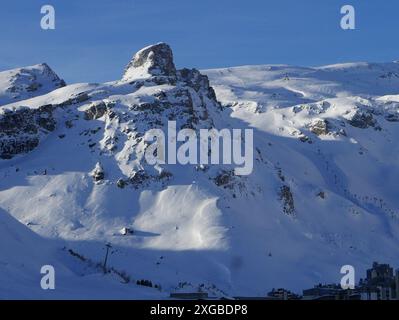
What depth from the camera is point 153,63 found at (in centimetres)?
17100

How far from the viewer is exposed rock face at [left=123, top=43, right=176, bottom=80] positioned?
169m

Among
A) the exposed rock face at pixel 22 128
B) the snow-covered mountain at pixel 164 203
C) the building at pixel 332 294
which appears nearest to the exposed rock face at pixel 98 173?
the snow-covered mountain at pixel 164 203

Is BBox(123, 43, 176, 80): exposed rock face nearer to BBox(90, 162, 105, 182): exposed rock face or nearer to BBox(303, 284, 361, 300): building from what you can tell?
BBox(90, 162, 105, 182): exposed rock face

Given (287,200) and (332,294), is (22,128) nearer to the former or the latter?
(287,200)

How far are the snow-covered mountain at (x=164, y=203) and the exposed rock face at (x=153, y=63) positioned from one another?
0.42 metres

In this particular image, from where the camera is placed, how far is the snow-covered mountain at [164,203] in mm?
101688

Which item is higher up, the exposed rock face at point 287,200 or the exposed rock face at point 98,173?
the exposed rock face at point 98,173

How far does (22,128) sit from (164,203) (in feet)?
128

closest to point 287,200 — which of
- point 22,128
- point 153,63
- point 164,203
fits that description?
point 164,203

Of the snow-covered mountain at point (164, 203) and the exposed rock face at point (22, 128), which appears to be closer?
the snow-covered mountain at point (164, 203)

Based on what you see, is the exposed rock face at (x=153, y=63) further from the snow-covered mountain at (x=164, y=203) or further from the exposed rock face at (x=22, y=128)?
the exposed rock face at (x=22, y=128)

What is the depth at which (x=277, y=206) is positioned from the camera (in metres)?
130

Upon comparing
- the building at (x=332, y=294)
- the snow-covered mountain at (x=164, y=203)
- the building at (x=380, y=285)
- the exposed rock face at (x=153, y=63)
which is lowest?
the building at (x=332, y=294)
